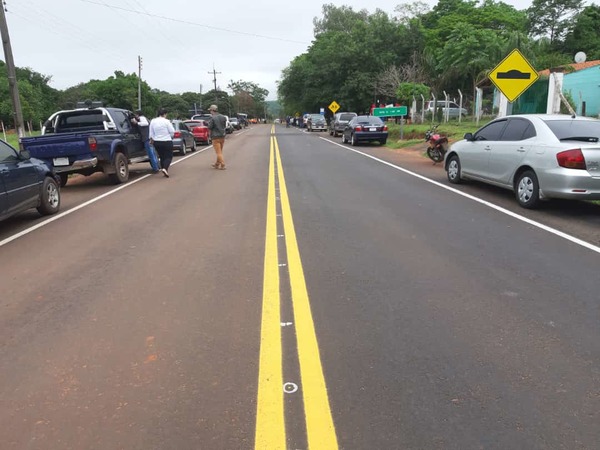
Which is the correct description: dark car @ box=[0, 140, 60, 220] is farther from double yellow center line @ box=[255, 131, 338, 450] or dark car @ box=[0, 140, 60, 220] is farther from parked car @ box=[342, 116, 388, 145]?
parked car @ box=[342, 116, 388, 145]

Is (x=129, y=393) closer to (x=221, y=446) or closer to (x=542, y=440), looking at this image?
(x=221, y=446)

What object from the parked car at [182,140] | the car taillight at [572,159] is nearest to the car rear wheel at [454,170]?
the car taillight at [572,159]

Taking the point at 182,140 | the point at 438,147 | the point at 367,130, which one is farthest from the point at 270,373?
the point at 367,130

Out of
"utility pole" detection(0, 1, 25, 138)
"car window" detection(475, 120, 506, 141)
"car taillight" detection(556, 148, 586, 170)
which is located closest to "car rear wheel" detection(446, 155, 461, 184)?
"car window" detection(475, 120, 506, 141)

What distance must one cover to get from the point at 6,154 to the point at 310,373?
22.2 ft

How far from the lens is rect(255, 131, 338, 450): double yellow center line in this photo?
2803mm

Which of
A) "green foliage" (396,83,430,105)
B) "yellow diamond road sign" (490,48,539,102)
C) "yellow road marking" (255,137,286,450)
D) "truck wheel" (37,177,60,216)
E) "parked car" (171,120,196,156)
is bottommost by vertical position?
"yellow road marking" (255,137,286,450)

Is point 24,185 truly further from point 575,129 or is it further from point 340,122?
point 340,122

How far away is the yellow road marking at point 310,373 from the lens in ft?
9.18

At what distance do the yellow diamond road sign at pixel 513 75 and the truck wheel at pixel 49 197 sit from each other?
10.8m

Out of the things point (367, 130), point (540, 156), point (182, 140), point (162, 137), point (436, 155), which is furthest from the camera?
point (367, 130)

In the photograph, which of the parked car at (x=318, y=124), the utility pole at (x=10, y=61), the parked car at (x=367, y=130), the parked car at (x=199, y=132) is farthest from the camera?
the parked car at (x=318, y=124)

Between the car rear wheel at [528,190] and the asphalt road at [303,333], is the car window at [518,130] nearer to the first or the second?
the car rear wheel at [528,190]

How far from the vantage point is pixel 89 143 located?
11.4 m
